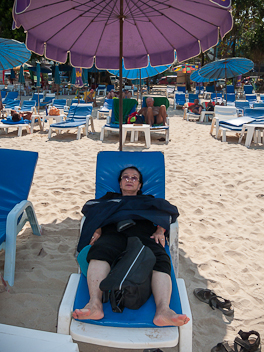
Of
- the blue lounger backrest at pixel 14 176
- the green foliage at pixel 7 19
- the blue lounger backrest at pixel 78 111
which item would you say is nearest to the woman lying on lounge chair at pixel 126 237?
the blue lounger backrest at pixel 14 176

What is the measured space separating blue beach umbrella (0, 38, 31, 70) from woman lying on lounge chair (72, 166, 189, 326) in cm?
599

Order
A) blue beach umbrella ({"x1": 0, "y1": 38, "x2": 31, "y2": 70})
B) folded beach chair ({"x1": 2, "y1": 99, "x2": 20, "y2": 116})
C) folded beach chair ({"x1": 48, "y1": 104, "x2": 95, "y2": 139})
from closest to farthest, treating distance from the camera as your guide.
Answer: blue beach umbrella ({"x1": 0, "y1": 38, "x2": 31, "y2": 70}), folded beach chair ({"x1": 48, "y1": 104, "x2": 95, "y2": 139}), folded beach chair ({"x1": 2, "y1": 99, "x2": 20, "y2": 116})

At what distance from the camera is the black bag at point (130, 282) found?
1.59 meters

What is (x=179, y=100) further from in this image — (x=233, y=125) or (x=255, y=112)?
(x=233, y=125)

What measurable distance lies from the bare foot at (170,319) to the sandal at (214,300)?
2.53ft

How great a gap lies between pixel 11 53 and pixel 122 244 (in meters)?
6.97

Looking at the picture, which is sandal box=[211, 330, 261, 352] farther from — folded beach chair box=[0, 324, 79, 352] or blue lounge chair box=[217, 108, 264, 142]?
blue lounge chair box=[217, 108, 264, 142]

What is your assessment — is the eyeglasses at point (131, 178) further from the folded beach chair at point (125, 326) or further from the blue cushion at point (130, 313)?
the blue cushion at point (130, 313)

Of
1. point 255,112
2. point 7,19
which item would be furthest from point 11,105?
point 255,112

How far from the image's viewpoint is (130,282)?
1.60 m

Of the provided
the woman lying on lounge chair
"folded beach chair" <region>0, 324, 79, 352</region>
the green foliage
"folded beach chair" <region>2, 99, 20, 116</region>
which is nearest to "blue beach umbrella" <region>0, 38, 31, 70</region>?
"folded beach chair" <region>2, 99, 20, 116</region>

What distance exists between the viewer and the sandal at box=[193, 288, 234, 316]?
2.15 metres

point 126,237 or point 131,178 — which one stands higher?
point 131,178

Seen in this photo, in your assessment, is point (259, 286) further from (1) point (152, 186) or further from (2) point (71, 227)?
(2) point (71, 227)
